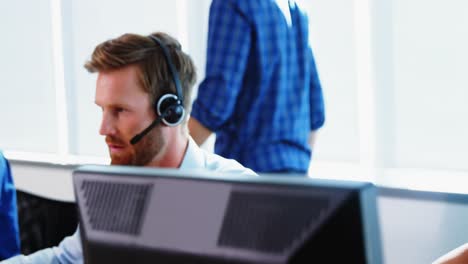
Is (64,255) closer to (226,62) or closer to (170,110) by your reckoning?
(170,110)

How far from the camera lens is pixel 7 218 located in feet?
5.97

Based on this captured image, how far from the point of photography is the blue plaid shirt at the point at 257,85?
2027 mm

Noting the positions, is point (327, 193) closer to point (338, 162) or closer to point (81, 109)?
point (338, 162)

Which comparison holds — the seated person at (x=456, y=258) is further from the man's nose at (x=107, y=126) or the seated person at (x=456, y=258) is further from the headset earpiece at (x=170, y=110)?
the man's nose at (x=107, y=126)

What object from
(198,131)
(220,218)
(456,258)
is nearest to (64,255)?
(198,131)

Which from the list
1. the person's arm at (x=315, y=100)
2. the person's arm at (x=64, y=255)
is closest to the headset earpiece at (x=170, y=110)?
the person's arm at (x=64, y=255)

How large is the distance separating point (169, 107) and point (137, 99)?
68 millimetres

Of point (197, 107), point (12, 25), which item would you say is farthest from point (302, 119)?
point (12, 25)

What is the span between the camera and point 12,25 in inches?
187

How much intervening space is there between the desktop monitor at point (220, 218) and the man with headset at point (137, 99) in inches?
33.8

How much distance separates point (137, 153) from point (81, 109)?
3.01 metres

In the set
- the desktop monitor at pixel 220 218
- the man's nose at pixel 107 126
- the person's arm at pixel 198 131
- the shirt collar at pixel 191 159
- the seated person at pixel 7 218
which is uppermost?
the desktop monitor at pixel 220 218

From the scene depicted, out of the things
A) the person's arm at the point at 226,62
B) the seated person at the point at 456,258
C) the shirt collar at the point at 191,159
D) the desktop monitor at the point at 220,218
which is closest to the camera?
the desktop monitor at the point at 220,218

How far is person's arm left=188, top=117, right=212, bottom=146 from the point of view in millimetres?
2053
